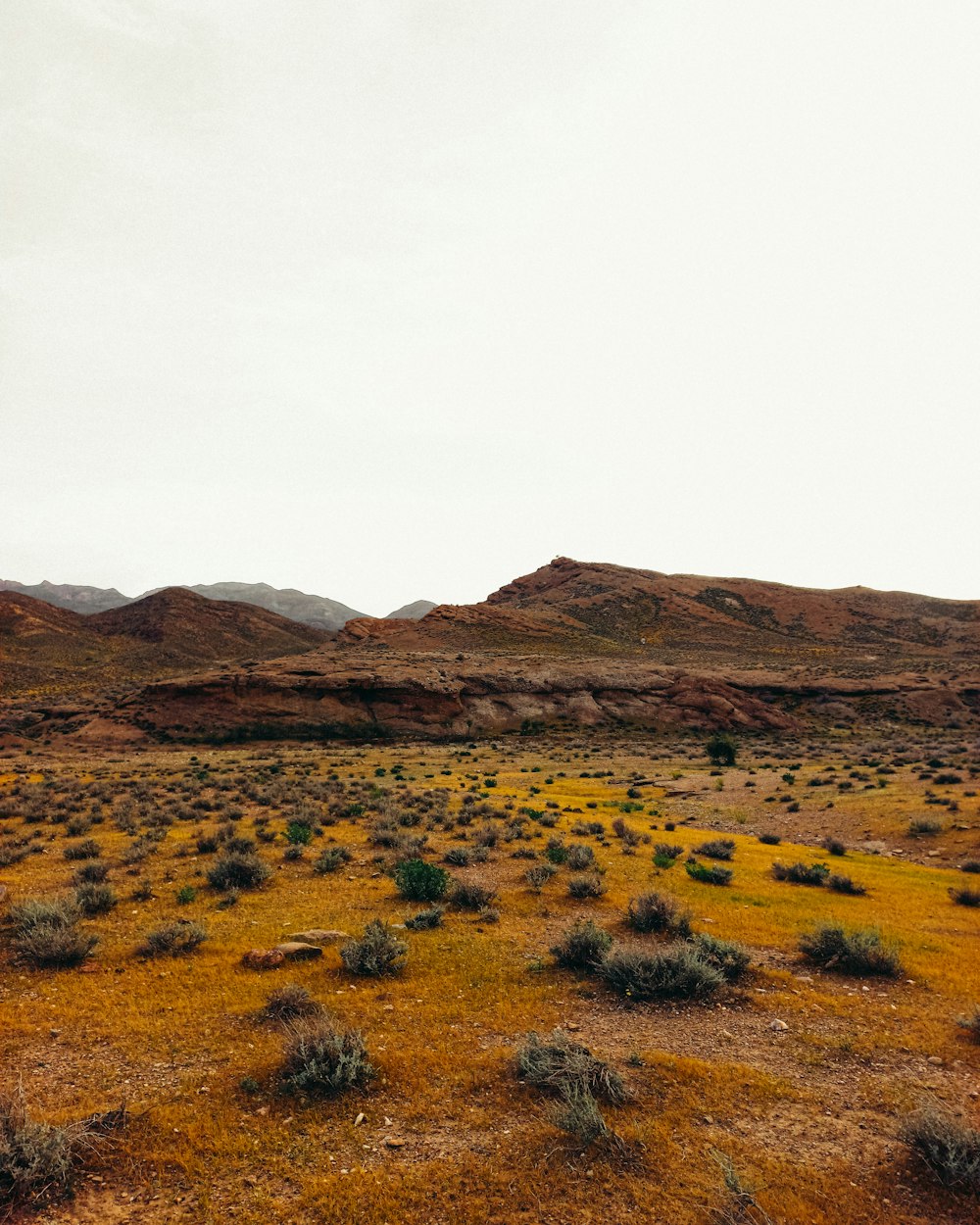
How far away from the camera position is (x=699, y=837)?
61.4ft

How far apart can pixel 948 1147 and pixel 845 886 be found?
9.65 meters

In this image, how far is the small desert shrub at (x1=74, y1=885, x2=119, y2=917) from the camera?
10570 mm

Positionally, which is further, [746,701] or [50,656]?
[50,656]

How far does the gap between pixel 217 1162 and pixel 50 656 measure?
93.9m

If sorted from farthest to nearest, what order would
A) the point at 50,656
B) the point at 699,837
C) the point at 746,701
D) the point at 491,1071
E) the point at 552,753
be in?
the point at 50,656
the point at 746,701
the point at 552,753
the point at 699,837
the point at 491,1071

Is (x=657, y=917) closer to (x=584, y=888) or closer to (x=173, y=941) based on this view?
(x=584, y=888)

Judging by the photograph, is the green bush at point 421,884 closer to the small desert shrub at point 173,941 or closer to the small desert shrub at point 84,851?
the small desert shrub at point 173,941

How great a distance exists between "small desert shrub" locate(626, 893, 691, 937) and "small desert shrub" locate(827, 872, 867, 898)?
5.15 metres

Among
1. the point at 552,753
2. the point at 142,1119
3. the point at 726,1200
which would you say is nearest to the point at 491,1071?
the point at 726,1200

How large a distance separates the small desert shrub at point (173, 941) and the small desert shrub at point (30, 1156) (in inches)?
175

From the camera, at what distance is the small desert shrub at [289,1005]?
725 cm

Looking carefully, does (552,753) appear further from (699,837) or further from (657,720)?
(699,837)

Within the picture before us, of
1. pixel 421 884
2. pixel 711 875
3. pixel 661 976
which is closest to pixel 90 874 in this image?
pixel 421 884

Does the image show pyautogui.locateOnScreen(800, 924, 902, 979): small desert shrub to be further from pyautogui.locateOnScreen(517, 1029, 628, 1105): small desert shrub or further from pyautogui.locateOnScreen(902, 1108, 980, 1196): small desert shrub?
pyautogui.locateOnScreen(517, 1029, 628, 1105): small desert shrub
